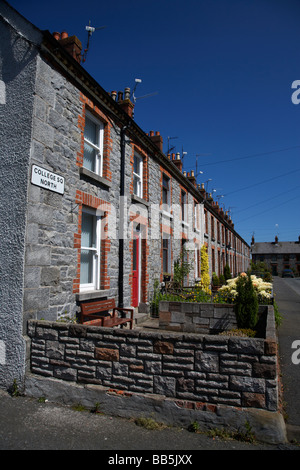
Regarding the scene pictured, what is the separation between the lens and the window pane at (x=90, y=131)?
24.1ft

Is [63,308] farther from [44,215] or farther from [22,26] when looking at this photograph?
[22,26]

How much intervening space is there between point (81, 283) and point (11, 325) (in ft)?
7.14

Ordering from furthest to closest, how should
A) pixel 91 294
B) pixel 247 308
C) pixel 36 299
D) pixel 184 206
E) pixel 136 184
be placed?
1. pixel 184 206
2. pixel 136 184
3. pixel 91 294
4. pixel 247 308
5. pixel 36 299

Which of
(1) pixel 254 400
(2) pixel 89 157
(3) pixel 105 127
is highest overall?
(3) pixel 105 127

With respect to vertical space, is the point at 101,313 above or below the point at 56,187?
below

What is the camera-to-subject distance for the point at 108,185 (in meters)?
7.51

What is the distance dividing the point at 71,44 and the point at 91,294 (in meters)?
5.46

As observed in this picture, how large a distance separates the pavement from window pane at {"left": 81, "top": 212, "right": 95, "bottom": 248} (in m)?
3.48

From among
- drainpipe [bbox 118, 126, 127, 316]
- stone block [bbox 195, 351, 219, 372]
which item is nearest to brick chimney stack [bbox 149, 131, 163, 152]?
drainpipe [bbox 118, 126, 127, 316]

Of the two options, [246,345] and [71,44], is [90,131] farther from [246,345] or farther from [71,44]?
[246,345]

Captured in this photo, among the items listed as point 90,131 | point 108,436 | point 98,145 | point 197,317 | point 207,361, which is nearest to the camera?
point 108,436

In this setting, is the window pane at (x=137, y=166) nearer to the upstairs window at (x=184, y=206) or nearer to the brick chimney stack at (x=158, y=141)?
the brick chimney stack at (x=158, y=141)

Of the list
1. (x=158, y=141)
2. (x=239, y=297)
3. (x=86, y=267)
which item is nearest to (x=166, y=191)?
(x=158, y=141)

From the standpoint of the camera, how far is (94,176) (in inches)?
271
